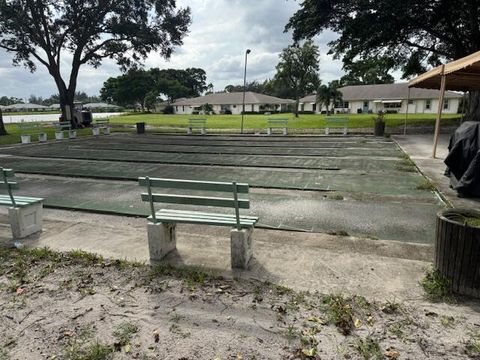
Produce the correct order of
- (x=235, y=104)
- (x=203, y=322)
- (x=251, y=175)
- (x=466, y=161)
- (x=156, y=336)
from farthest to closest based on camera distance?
1. (x=235, y=104)
2. (x=251, y=175)
3. (x=466, y=161)
4. (x=203, y=322)
5. (x=156, y=336)

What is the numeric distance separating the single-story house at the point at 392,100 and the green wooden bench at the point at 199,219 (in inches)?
2068

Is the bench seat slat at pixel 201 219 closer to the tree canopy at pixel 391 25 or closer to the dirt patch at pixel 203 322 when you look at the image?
the dirt patch at pixel 203 322

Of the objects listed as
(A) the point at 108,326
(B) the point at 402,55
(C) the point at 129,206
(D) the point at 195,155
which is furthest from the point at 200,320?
(B) the point at 402,55

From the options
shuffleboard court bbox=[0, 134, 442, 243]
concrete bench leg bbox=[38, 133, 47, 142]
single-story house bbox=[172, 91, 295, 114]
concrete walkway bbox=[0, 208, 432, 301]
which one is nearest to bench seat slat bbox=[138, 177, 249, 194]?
concrete walkway bbox=[0, 208, 432, 301]

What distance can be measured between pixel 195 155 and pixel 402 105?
50480 mm

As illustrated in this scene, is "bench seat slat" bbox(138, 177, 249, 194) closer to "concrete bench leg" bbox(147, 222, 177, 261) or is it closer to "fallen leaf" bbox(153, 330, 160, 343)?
"concrete bench leg" bbox(147, 222, 177, 261)

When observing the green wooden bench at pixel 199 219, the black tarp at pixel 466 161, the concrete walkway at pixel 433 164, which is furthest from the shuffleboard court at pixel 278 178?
the green wooden bench at pixel 199 219

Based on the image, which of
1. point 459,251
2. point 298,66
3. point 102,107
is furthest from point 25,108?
point 459,251

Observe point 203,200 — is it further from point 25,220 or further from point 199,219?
point 25,220

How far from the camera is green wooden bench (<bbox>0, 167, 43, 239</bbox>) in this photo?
15.8 feet

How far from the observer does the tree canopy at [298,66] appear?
183 feet

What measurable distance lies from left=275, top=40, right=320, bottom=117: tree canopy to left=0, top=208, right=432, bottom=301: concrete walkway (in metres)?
53.4

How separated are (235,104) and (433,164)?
60262mm

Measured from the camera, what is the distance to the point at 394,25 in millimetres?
20125
